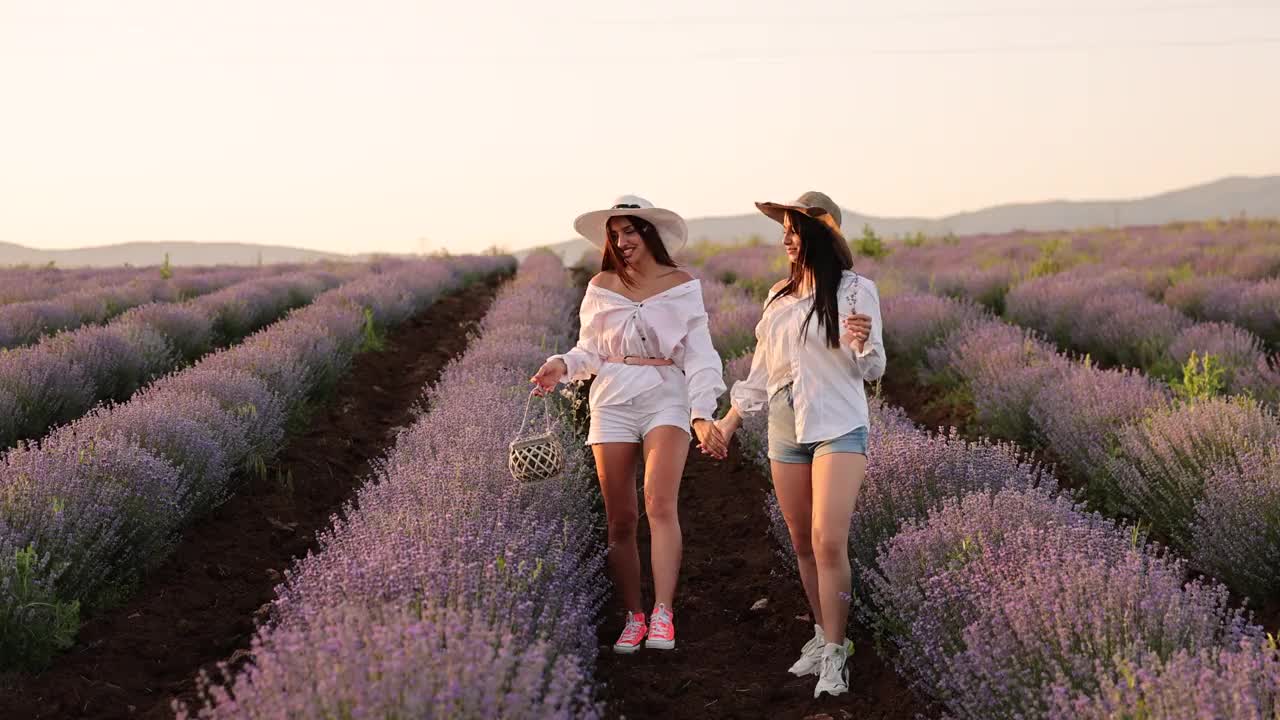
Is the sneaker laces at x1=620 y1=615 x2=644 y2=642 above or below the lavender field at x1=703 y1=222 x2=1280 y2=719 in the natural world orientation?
below

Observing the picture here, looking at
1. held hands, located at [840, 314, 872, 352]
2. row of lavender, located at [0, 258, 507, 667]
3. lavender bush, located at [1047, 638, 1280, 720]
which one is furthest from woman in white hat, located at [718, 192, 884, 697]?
row of lavender, located at [0, 258, 507, 667]

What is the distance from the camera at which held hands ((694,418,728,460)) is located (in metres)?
3.33

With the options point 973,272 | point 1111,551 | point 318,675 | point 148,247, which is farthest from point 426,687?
point 148,247

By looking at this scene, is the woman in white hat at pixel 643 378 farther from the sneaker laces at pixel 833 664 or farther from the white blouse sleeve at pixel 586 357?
the sneaker laces at pixel 833 664

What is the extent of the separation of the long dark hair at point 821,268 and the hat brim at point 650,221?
462 mm

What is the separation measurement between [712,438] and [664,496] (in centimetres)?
34

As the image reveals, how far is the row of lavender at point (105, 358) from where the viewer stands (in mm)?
6453

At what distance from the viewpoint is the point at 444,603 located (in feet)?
8.91

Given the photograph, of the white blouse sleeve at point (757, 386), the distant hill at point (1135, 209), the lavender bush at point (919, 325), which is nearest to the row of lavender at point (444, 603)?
the white blouse sleeve at point (757, 386)

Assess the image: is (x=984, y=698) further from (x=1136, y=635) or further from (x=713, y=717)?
(x=713, y=717)

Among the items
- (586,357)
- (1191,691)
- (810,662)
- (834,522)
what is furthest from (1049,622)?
(586,357)

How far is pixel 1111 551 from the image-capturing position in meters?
3.21

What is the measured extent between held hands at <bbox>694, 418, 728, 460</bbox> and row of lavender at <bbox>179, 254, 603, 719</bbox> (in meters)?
0.57

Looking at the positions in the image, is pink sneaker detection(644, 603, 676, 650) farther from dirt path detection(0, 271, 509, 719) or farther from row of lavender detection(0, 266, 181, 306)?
row of lavender detection(0, 266, 181, 306)
